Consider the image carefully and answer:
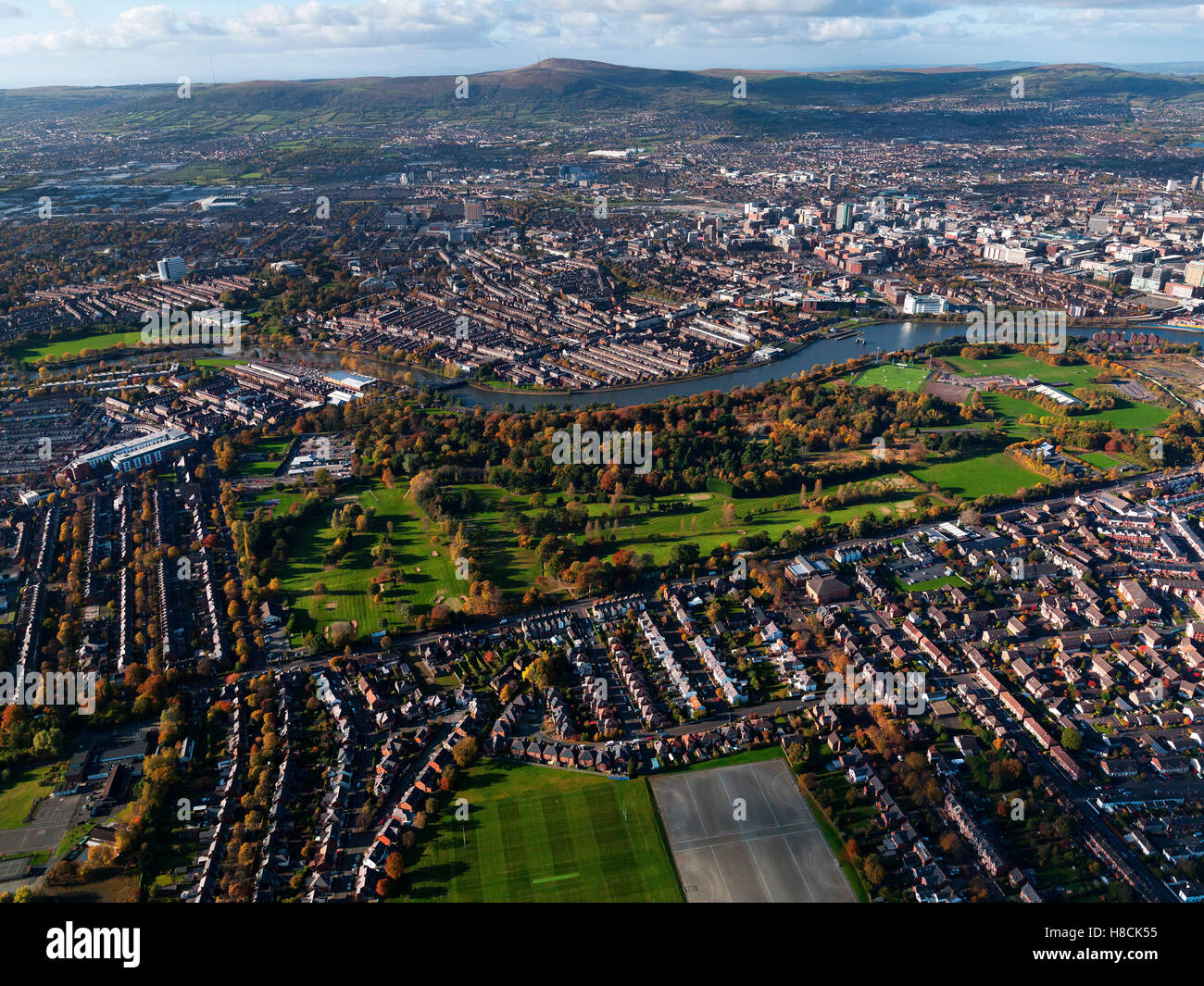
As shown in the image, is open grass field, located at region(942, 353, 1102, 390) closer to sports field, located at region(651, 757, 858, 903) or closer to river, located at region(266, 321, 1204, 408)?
river, located at region(266, 321, 1204, 408)

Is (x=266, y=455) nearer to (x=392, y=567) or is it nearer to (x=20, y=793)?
(x=392, y=567)

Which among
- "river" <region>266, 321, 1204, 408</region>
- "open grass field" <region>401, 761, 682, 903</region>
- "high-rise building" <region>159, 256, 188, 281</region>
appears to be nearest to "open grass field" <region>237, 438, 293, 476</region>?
"river" <region>266, 321, 1204, 408</region>

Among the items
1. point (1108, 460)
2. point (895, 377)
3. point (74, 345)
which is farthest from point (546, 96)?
point (1108, 460)

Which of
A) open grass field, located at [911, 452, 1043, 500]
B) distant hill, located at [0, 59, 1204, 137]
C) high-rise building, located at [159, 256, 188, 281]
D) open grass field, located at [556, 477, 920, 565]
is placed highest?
distant hill, located at [0, 59, 1204, 137]

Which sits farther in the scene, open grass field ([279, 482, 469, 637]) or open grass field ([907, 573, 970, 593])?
open grass field ([907, 573, 970, 593])

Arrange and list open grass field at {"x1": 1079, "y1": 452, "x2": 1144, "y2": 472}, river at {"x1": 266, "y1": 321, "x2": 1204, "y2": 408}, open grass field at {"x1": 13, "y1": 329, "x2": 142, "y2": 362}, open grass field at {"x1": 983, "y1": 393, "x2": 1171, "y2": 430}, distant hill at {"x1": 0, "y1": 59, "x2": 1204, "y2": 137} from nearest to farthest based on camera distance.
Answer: open grass field at {"x1": 1079, "y1": 452, "x2": 1144, "y2": 472}, open grass field at {"x1": 983, "y1": 393, "x2": 1171, "y2": 430}, river at {"x1": 266, "y1": 321, "x2": 1204, "y2": 408}, open grass field at {"x1": 13, "y1": 329, "x2": 142, "y2": 362}, distant hill at {"x1": 0, "y1": 59, "x2": 1204, "y2": 137}

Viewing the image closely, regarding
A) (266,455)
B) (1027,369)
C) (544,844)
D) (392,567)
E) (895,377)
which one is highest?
(1027,369)
